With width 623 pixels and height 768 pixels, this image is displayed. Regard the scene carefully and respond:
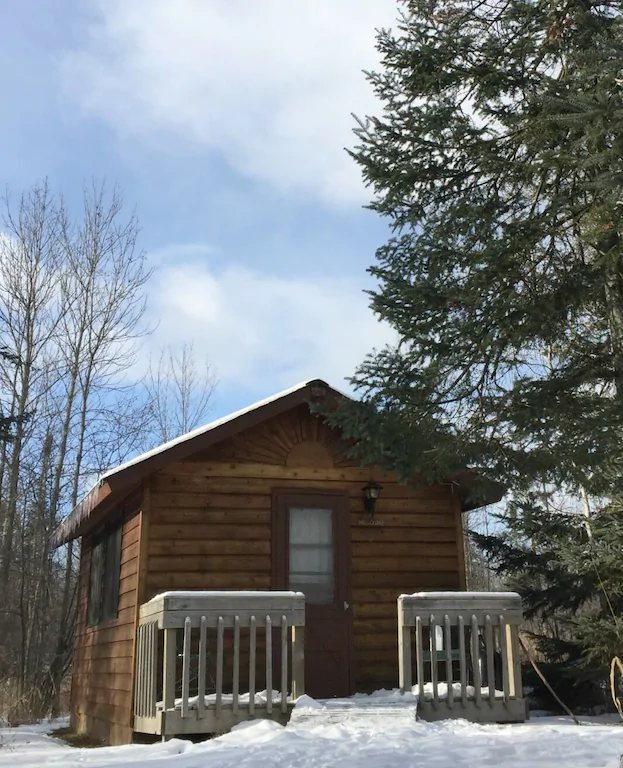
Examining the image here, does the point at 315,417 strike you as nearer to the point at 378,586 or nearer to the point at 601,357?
the point at 378,586

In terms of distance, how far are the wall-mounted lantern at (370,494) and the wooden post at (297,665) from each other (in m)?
2.77

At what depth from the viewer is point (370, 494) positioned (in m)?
10.2

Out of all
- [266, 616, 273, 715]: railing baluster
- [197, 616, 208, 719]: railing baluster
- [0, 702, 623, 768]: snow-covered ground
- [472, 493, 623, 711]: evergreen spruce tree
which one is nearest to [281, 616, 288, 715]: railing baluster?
[266, 616, 273, 715]: railing baluster

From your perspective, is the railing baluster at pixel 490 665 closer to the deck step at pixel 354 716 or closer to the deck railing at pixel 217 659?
the deck step at pixel 354 716

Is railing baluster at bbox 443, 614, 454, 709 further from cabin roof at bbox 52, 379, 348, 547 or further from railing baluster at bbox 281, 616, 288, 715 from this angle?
cabin roof at bbox 52, 379, 348, 547

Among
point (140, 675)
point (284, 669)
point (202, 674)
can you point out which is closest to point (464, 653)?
point (284, 669)

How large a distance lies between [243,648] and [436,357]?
4.63 meters

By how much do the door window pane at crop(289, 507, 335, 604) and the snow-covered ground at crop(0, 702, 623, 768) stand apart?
2.82 metres

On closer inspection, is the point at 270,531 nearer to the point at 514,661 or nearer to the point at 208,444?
the point at 208,444

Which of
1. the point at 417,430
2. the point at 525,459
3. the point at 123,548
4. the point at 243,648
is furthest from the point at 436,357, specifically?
the point at 123,548

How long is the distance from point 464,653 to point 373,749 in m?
2.15

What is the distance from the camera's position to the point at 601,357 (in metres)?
7.58

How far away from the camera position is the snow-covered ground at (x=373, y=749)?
5.51 meters

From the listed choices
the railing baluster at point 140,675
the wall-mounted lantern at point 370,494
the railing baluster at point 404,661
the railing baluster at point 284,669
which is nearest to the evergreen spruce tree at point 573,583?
the wall-mounted lantern at point 370,494
